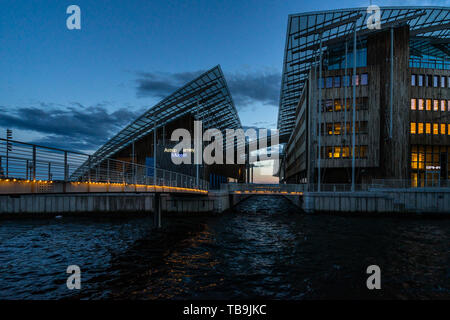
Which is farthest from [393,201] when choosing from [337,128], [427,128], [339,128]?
[427,128]

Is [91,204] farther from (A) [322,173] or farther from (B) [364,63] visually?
(B) [364,63]

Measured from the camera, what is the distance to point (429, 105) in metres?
36.2

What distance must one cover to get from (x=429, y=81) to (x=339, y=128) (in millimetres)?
14002

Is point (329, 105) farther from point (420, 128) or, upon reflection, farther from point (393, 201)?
point (393, 201)

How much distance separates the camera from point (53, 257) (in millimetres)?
13359

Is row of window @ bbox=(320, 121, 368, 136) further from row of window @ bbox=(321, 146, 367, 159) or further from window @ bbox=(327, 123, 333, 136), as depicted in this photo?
row of window @ bbox=(321, 146, 367, 159)

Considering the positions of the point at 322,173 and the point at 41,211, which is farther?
the point at 322,173

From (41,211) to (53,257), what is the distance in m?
19.8

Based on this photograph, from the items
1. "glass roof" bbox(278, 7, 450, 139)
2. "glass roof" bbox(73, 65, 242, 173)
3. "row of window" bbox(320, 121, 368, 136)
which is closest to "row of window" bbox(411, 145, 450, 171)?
"row of window" bbox(320, 121, 368, 136)

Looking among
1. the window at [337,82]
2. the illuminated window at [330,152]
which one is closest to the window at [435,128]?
the window at [337,82]

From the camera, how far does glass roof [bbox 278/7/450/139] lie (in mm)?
32734

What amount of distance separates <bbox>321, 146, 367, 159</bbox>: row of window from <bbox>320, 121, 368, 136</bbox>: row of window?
2054mm
